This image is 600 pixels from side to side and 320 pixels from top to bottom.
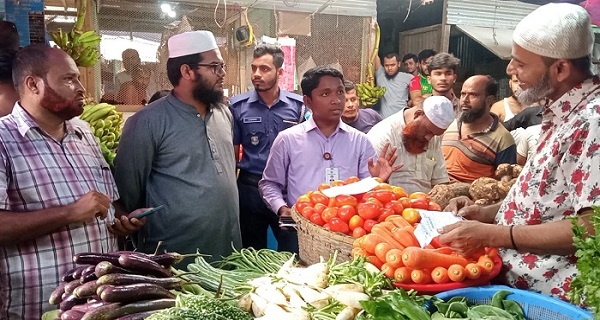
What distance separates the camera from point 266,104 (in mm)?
4492

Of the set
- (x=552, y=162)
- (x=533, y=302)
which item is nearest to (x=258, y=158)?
(x=552, y=162)

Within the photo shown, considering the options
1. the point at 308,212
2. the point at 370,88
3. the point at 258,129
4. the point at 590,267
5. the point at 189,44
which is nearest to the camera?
the point at 590,267

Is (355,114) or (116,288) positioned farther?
(355,114)

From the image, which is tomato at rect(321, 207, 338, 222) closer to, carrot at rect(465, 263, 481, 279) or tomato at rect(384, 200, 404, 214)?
tomato at rect(384, 200, 404, 214)

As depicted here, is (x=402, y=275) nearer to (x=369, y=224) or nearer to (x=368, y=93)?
(x=369, y=224)

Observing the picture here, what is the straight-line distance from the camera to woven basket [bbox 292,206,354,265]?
7.85ft

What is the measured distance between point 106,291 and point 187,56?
1.94m

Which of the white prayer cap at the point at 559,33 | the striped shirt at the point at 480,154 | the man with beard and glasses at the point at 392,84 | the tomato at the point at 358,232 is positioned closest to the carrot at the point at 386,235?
the tomato at the point at 358,232

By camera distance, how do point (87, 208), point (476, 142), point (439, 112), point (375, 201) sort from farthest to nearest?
point (476, 142), point (439, 112), point (375, 201), point (87, 208)

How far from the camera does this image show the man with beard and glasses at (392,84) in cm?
763

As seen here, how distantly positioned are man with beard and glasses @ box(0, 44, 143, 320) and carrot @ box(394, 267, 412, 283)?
1.42 metres

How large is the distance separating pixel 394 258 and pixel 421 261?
11 cm

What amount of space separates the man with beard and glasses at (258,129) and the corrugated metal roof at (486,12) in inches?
162

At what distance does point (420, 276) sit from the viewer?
6.53ft
